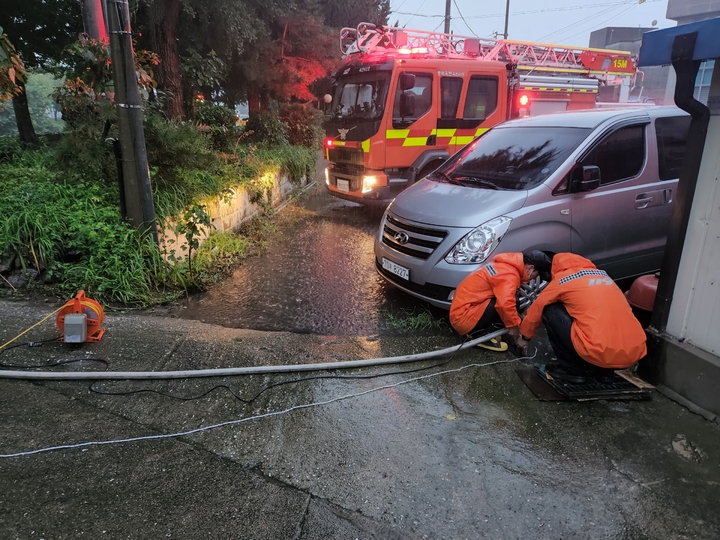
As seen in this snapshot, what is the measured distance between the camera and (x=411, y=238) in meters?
4.43

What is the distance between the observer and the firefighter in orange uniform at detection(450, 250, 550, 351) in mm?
3490

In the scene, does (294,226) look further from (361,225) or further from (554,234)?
(554,234)

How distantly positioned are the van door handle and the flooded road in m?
2.23

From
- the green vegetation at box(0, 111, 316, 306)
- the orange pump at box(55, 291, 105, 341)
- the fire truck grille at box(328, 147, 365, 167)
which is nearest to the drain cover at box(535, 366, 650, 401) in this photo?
the orange pump at box(55, 291, 105, 341)

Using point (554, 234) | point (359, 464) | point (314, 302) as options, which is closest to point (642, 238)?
point (554, 234)

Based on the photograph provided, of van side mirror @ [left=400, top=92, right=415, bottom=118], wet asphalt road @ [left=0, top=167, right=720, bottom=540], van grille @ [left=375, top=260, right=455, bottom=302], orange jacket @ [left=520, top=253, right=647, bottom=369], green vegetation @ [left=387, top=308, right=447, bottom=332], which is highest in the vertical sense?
van side mirror @ [left=400, top=92, right=415, bottom=118]

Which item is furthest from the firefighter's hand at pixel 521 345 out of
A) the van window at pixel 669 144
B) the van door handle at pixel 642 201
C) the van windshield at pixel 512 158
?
the van window at pixel 669 144

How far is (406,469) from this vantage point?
2502mm

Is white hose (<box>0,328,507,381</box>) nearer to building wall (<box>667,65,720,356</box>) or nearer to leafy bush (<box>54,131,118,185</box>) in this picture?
building wall (<box>667,65,720,356</box>)

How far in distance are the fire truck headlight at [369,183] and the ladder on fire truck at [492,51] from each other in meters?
2.37

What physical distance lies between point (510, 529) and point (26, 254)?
4.91m

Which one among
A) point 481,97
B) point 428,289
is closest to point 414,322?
point 428,289

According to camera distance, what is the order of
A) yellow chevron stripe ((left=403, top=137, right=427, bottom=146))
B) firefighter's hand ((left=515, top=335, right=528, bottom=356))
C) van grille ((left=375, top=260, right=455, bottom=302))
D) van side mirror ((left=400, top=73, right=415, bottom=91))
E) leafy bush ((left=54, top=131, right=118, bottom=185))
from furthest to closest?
yellow chevron stripe ((left=403, top=137, right=427, bottom=146)) < van side mirror ((left=400, top=73, right=415, bottom=91)) < leafy bush ((left=54, top=131, right=118, bottom=185)) < van grille ((left=375, top=260, right=455, bottom=302)) < firefighter's hand ((left=515, top=335, right=528, bottom=356))

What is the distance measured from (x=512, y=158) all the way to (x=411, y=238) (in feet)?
4.70
